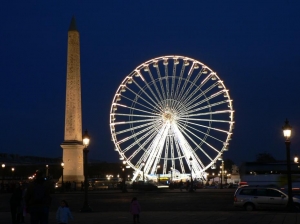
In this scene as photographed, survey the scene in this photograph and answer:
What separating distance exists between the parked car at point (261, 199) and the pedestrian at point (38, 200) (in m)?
17.9

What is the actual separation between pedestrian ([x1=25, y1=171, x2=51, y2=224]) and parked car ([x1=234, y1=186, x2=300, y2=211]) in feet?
58.7

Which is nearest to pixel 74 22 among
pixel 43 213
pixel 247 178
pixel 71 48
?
pixel 71 48

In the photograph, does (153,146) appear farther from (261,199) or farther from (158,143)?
(261,199)

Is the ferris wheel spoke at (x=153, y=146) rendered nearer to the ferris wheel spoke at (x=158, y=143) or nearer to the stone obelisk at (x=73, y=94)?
the ferris wheel spoke at (x=158, y=143)

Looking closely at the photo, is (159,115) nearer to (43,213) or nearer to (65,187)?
(65,187)

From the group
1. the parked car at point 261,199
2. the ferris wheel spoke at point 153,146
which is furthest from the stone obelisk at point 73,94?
the parked car at point 261,199

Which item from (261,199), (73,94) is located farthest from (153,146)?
(261,199)

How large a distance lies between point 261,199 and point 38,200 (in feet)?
59.5

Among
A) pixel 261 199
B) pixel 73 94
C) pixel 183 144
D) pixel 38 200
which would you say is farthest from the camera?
pixel 73 94

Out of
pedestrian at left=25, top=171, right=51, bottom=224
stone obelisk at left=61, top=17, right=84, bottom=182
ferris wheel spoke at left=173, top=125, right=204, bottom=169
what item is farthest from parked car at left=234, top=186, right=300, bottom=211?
stone obelisk at left=61, top=17, right=84, bottom=182

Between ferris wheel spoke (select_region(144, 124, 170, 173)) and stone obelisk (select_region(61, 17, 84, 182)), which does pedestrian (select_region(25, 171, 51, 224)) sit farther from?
stone obelisk (select_region(61, 17, 84, 182))

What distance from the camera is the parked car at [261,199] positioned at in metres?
27.4

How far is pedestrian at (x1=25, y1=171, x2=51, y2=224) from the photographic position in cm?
1072

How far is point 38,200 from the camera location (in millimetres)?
10719
